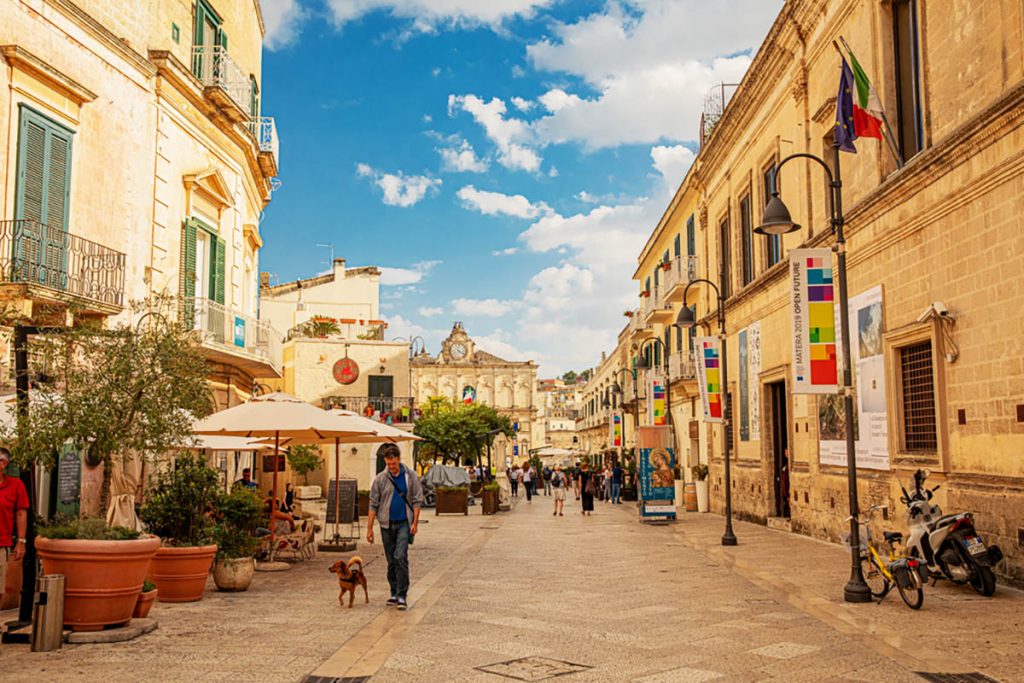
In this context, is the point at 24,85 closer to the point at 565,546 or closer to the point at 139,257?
the point at 139,257

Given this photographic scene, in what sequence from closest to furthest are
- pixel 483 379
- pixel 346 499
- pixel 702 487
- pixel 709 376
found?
pixel 346 499, pixel 709 376, pixel 702 487, pixel 483 379

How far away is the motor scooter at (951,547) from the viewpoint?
10023 mm

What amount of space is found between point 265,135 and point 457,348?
73.5 meters

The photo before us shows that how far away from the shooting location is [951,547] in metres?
10.4

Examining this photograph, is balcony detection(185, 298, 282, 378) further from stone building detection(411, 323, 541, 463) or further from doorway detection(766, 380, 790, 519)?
stone building detection(411, 323, 541, 463)

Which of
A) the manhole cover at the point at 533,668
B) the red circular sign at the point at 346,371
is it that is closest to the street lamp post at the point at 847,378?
the manhole cover at the point at 533,668

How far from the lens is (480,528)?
883 inches

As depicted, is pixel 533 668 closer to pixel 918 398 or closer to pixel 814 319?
pixel 814 319

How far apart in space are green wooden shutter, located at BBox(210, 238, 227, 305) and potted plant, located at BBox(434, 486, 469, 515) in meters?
10.9

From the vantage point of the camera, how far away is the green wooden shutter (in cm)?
1884

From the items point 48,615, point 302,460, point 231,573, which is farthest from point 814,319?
point 302,460

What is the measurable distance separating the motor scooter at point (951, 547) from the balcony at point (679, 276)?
64.3 ft

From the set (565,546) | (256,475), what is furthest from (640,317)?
(565,546)

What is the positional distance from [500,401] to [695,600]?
8578cm
